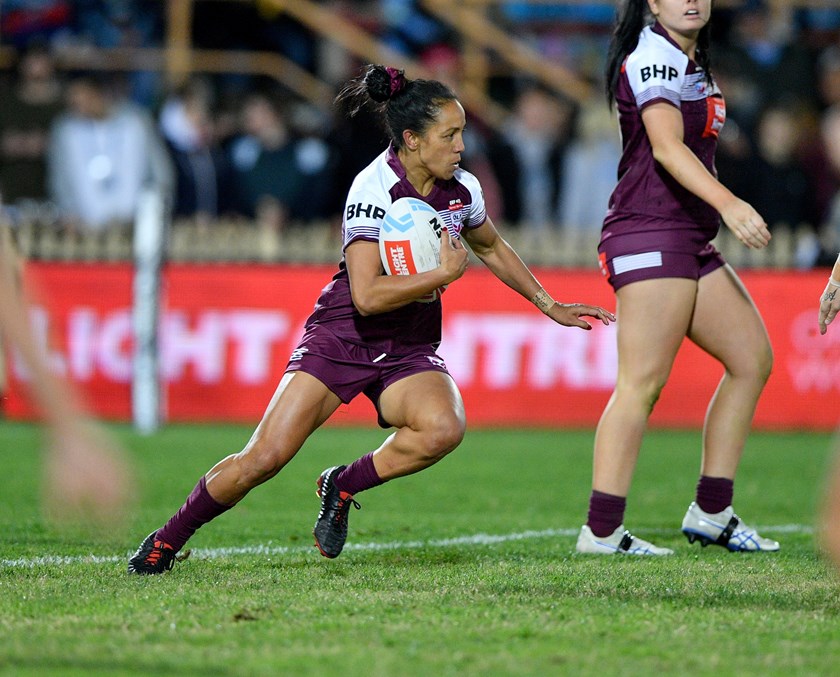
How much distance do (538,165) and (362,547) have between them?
8534 millimetres

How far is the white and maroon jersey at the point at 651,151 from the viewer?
582cm

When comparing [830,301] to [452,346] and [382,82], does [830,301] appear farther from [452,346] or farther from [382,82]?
[452,346]

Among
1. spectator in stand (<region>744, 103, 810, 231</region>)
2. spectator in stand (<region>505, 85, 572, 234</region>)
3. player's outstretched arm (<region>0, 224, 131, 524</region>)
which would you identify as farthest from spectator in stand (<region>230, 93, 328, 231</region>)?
player's outstretched arm (<region>0, 224, 131, 524</region>)

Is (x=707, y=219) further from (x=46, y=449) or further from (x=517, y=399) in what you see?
(x=517, y=399)

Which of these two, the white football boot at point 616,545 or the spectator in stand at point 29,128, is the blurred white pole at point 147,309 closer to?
the spectator in stand at point 29,128

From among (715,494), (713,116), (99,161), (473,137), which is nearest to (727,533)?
(715,494)

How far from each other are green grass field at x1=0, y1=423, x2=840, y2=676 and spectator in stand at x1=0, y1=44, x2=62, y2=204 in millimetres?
5684

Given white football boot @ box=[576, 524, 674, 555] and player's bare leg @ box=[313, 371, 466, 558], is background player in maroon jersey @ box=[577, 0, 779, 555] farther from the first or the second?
player's bare leg @ box=[313, 371, 466, 558]

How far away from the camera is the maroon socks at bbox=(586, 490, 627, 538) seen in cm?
591

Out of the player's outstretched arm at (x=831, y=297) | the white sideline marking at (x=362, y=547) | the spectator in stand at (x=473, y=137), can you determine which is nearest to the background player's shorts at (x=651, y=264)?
the player's outstretched arm at (x=831, y=297)

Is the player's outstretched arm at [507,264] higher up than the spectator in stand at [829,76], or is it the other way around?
the spectator in stand at [829,76]

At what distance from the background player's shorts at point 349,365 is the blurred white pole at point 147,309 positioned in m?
6.21

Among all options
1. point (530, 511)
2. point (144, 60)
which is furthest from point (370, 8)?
point (530, 511)

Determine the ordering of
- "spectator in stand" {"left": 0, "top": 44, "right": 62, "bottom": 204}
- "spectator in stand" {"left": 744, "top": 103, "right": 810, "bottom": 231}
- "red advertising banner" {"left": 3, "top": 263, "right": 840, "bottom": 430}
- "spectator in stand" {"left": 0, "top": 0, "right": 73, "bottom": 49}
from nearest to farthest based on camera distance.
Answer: "red advertising banner" {"left": 3, "top": 263, "right": 840, "bottom": 430}
"spectator in stand" {"left": 0, "top": 44, "right": 62, "bottom": 204}
"spectator in stand" {"left": 744, "top": 103, "right": 810, "bottom": 231}
"spectator in stand" {"left": 0, "top": 0, "right": 73, "bottom": 49}
